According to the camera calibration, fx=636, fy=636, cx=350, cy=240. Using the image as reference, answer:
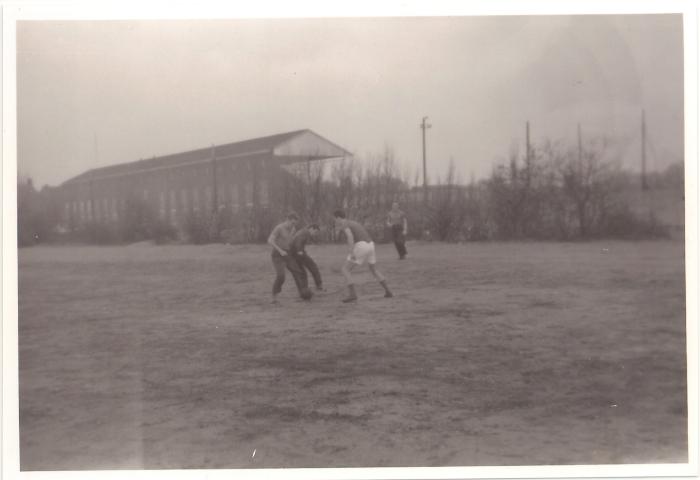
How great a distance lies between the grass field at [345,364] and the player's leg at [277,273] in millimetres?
88

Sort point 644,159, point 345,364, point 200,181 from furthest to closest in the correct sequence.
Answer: point 200,181 < point 644,159 < point 345,364

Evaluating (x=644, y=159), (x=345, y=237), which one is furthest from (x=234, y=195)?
(x=644, y=159)

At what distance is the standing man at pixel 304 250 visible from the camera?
203 inches

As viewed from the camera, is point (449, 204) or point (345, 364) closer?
point (345, 364)

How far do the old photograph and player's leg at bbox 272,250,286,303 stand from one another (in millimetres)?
33

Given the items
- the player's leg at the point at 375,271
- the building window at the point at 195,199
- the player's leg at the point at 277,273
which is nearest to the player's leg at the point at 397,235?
the player's leg at the point at 375,271

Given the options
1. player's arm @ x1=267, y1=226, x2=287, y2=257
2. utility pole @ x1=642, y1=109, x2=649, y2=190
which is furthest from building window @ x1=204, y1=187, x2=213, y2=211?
utility pole @ x1=642, y1=109, x2=649, y2=190

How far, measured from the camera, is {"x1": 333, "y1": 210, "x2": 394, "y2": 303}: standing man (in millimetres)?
5165

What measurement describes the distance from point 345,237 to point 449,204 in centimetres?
90

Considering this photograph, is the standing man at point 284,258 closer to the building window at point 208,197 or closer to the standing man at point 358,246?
the standing man at point 358,246

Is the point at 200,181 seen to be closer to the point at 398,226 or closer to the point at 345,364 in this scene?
the point at 398,226

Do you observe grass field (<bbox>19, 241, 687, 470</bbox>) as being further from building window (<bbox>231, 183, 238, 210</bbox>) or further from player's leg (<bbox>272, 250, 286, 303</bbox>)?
building window (<bbox>231, 183, 238, 210</bbox>)

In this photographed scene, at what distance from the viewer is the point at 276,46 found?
174 inches

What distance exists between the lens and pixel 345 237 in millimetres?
5312
